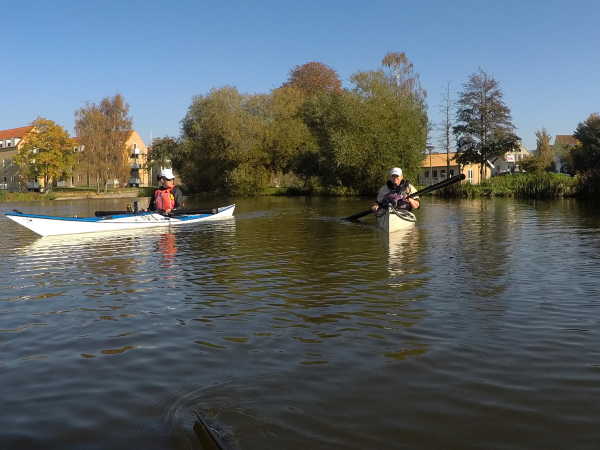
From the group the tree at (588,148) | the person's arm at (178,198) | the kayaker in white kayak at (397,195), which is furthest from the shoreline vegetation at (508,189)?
the person's arm at (178,198)

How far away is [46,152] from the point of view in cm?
7812

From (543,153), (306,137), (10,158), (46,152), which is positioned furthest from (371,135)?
(10,158)

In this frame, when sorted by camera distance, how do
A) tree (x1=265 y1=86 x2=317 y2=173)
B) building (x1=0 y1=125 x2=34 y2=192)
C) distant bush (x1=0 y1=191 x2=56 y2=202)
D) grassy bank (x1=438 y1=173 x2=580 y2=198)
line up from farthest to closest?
building (x1=0 y1=125 x2=34 y2=192) → distant bush (x1=0 y1=191 x2=56 y2=202) → tree (x1=265 y1=86 x2=317 y2=173) → grassy bank (x1=438 y1=173 x2=580 y2=198)

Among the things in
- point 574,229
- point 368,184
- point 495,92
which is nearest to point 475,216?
point 574,229

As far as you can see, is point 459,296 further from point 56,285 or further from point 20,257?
point 20,257

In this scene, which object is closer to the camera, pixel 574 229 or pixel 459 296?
pixel 459 296

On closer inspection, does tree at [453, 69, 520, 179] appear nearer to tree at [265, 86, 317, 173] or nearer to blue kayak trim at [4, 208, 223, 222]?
tree at [265, 86, 317, 173]

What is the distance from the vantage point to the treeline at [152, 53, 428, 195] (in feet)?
163

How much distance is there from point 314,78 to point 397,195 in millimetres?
62489

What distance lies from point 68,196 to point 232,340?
72694 mm

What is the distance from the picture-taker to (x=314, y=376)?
5082 mm

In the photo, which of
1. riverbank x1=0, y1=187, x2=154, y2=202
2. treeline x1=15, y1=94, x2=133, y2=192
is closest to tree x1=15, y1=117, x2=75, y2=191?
treeline x1=15, y1=94, x2=133, y2=192

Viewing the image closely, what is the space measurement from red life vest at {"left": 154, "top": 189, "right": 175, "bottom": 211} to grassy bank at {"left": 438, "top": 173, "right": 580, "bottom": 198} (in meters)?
30.9

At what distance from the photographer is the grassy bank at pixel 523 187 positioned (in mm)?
39688
